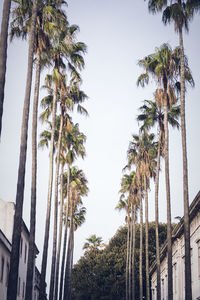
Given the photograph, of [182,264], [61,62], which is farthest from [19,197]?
[182,264]

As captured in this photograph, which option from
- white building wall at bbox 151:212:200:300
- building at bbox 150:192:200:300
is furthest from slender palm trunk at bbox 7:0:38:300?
white building wall at bbox 151:212:200:300

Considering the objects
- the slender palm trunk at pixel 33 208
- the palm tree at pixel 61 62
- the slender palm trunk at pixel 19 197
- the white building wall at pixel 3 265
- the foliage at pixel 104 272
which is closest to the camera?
the slender palm trunk at pixel 19 197

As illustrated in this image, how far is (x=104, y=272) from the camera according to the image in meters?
70.2

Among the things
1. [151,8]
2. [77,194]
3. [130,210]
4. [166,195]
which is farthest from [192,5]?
[130,210]

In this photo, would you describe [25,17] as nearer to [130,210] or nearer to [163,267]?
[163,267]

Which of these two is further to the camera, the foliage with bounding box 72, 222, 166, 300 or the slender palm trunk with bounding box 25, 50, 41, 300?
the foliage with bounding box 72, 222, 166, 300

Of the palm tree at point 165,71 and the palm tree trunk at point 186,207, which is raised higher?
the palm tree at point 165,71

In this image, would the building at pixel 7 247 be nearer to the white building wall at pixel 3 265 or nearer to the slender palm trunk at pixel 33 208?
the white building wall at pixel 3 265

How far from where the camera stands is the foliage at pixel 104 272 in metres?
68.5

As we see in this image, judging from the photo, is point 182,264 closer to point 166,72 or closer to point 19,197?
point 166,72

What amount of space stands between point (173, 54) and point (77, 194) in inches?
1102

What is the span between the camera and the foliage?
68.5 metres

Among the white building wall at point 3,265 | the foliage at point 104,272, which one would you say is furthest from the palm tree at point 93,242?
the white building wall at point 3,265

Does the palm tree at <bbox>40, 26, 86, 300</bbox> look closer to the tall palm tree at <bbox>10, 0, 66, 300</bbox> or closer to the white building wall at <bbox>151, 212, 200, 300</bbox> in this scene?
the tall palm tree at <bbox>10, 0, 66, 300</bbox>
